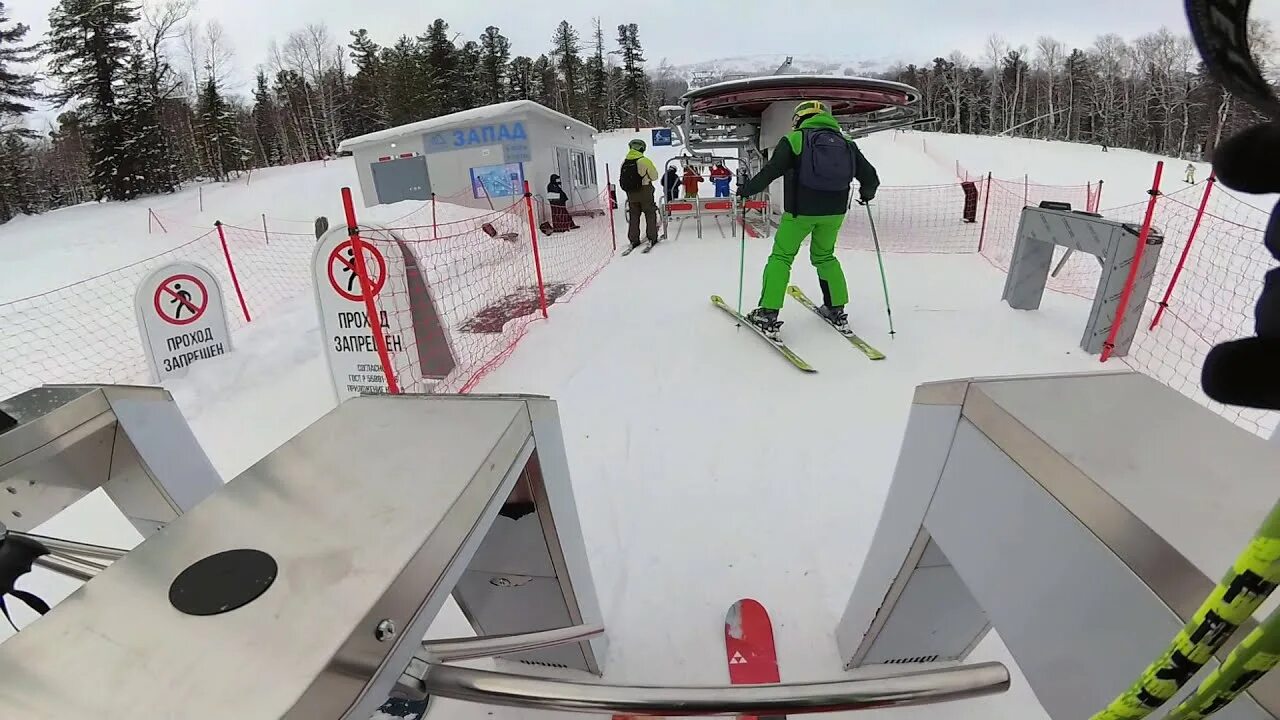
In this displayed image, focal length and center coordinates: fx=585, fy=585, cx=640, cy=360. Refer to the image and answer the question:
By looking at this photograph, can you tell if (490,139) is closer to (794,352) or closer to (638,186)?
(638,186)

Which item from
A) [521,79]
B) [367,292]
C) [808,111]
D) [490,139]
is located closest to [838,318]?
[808,111]

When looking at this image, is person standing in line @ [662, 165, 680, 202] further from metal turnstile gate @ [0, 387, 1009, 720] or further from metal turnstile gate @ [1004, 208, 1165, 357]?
metal turnstile gate @ [0, 387, 1009, 720]

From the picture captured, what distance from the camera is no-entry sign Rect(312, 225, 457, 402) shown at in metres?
3.59

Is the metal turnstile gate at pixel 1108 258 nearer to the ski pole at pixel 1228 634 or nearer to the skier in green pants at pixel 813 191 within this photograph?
the skier in green pants at pixel 813 191

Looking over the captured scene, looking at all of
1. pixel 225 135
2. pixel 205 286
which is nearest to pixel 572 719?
pixel 205 286

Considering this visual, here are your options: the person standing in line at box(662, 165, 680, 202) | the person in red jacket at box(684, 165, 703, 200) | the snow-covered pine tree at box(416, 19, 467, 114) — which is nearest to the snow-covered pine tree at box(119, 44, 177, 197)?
the snow-covered pine tree at box(416, 19, 467, 114)

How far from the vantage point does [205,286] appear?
505 centimetres

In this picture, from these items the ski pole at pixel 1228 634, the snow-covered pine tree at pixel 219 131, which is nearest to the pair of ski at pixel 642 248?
the ski pole at pixel 1228 634

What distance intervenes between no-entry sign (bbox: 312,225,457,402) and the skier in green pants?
2412 millimetres

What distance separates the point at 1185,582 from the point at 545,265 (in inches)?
353

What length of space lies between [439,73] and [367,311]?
37.7 metres

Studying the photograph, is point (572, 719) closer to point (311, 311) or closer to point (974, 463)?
point (974, 463)

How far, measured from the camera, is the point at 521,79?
45.0 metres

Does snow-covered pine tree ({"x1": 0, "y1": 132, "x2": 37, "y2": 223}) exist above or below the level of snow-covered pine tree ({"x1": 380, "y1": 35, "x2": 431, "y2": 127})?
below
